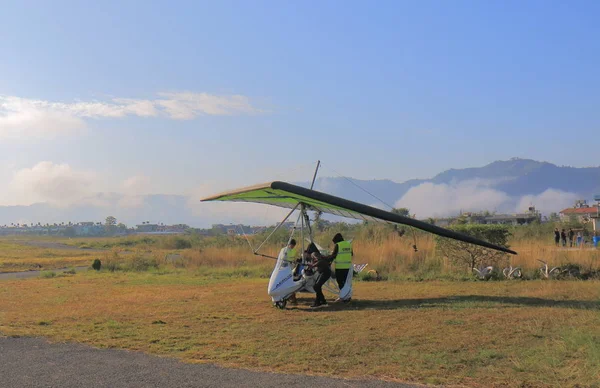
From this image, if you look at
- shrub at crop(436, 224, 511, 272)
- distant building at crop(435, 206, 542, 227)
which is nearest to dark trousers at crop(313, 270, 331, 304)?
shrub at crop(436, 224, 511, 272)

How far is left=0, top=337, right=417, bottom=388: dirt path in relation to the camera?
670 cm

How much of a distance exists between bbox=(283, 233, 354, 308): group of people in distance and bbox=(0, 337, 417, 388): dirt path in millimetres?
6183

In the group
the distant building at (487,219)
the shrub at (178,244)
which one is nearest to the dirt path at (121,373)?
the distant building at (487,219)

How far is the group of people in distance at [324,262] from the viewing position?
551 inches

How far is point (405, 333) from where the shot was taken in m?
9.90

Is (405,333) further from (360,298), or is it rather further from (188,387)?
(360,298)

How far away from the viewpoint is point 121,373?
7.25 metres

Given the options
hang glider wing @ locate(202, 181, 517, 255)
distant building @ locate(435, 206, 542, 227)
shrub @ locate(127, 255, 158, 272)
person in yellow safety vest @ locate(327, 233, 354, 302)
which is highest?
distant building @ locate(435, 206, 542, 227)

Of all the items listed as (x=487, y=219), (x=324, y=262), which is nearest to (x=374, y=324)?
(x=324, y=262)

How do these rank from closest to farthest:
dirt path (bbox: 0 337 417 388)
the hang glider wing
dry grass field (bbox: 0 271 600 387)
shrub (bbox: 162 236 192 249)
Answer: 1. dirt path (bbox: 0 337 417 388)
2. dry grass field (bbox: 0 271 600 387)
3. the hang glider wing
4. shrub (bbox: 162 236 192 249)

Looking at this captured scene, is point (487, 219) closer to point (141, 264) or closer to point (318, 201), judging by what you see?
point (141, 264)

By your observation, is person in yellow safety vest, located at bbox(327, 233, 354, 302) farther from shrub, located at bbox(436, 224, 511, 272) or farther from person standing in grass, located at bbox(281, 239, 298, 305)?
shrub, located at bbox(436, 224, 511, 272)

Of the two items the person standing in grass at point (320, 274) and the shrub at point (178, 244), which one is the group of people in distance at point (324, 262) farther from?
the shrub at point (178, 244)

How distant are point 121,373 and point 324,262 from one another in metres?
7.39
